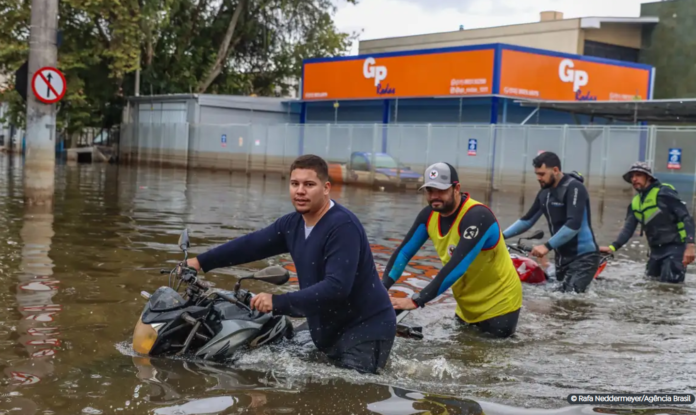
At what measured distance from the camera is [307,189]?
5.05 m

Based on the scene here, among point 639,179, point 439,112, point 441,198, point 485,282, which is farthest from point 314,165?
point 439,112

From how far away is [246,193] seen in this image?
79.8ft

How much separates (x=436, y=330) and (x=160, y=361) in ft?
9.01

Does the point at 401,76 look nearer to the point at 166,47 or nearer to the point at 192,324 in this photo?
the point at 166,47

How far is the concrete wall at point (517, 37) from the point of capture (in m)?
42.3

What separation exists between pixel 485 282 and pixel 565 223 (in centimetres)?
248

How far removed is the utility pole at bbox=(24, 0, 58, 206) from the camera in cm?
1412

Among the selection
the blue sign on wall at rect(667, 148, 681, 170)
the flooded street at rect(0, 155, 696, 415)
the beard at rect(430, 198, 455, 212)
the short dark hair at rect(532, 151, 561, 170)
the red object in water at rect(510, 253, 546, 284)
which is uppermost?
the blue sign on wall at rect(667, 148, 681, 170)

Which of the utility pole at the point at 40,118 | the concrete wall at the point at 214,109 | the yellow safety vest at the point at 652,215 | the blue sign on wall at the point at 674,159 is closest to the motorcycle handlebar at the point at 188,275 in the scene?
the yellow safety vest at the point at 652,215

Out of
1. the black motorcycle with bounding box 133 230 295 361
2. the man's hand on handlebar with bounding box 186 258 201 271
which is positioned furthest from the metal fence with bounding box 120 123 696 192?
the man's hand on handlebar with bounding box 186 258 201 271

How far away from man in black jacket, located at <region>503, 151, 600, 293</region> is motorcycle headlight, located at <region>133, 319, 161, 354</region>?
14.3 ft

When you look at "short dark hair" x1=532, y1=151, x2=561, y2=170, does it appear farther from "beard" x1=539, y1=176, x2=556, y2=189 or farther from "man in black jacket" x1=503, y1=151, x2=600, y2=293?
"beard" x1=539, y1=176, x2=556, y2=189

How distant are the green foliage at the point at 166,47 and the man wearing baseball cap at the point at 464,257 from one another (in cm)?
3199

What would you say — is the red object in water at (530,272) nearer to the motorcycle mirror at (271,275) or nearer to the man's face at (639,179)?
the man's face at (639,179)
